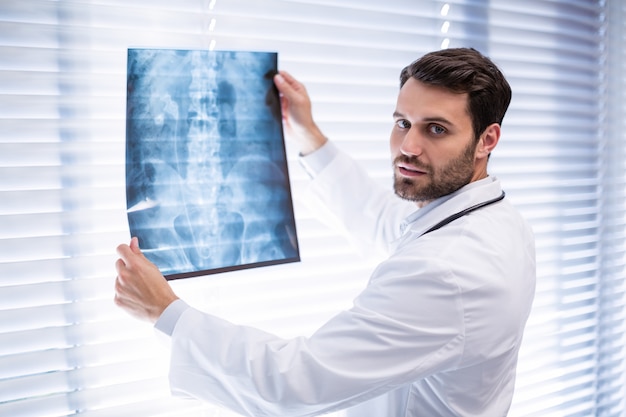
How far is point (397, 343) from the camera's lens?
1021 mm

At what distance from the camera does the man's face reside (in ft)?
3.94

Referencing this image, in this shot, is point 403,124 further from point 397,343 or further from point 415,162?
point 397,343

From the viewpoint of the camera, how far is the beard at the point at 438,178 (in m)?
1.22

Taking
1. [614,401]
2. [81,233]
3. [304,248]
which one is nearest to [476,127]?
[304,248]

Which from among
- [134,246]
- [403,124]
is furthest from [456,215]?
[134,246]

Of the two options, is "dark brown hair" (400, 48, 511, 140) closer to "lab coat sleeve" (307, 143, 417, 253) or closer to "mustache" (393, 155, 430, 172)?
"mustache" (393, 155, 430, 172)

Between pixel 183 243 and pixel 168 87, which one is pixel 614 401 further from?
pixel 168 87

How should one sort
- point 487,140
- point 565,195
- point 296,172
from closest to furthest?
point 487,140, point 296,172, point 565,195

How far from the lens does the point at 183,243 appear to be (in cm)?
112

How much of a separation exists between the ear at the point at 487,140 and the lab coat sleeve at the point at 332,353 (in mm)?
367

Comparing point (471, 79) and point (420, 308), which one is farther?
point (471, 79)

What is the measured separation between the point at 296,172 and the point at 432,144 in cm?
40

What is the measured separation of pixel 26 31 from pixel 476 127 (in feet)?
3.21

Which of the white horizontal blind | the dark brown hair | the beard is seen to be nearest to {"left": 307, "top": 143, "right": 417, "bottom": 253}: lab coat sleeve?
the beard
